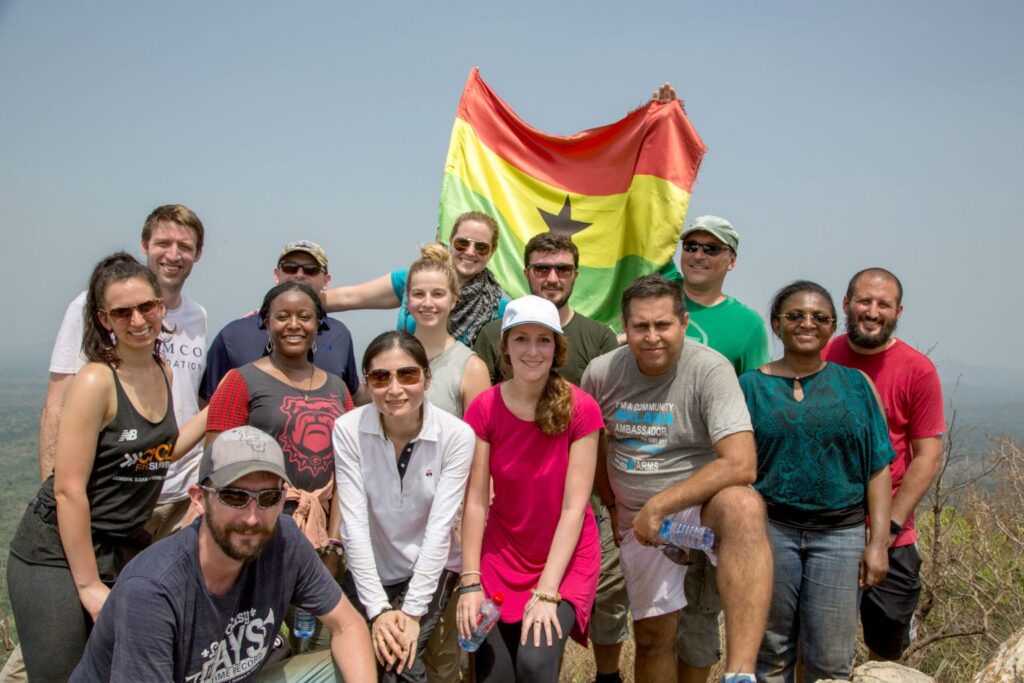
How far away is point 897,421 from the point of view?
459cm

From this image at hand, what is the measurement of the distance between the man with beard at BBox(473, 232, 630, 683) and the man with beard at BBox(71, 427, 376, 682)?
6.25ft

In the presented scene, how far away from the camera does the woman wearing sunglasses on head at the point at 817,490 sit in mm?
4109

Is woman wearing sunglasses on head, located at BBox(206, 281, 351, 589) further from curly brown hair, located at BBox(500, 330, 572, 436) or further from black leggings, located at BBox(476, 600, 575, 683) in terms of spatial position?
curly brown hair, located at BBox(500, 330, 572, 436)

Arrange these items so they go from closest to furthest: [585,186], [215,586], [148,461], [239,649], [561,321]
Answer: [215,586] < [239,649] < [148,461] < [561,321] < [585,186]

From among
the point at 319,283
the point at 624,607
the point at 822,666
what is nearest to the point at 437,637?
the point at 624,607

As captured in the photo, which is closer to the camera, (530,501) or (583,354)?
(530,501)

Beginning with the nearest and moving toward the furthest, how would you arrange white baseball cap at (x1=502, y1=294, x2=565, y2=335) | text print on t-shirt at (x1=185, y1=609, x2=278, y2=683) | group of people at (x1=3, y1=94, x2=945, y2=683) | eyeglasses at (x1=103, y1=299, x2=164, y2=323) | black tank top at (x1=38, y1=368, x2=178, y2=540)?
1. text print on t-shirt at (x1=185, y1=609, x2=278, y2=683)
2. group of people at (x1=3, y1=94, x2=945, y2=683)
3. black tank top at (x1=38, y1=368, x2=178, y2=540)
4. eyeglasses at (x1=103, y1=299, x2=164, y2=323)
5. white baseball cap at (x1=502, y1=294, x2=565, y2=335)

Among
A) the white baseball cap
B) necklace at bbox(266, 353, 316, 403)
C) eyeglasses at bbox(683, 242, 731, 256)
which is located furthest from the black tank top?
eyeglasses at bbox(683, 242, 731, 256)

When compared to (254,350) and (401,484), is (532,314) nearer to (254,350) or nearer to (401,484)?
(401,484)

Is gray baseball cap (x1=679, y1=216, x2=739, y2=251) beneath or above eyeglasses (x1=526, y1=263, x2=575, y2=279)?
above

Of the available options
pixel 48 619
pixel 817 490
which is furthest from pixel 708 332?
pixel 48 619

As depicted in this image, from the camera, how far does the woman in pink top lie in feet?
12.3

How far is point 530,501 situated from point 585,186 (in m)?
4.86

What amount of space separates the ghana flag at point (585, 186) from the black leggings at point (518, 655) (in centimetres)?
422
